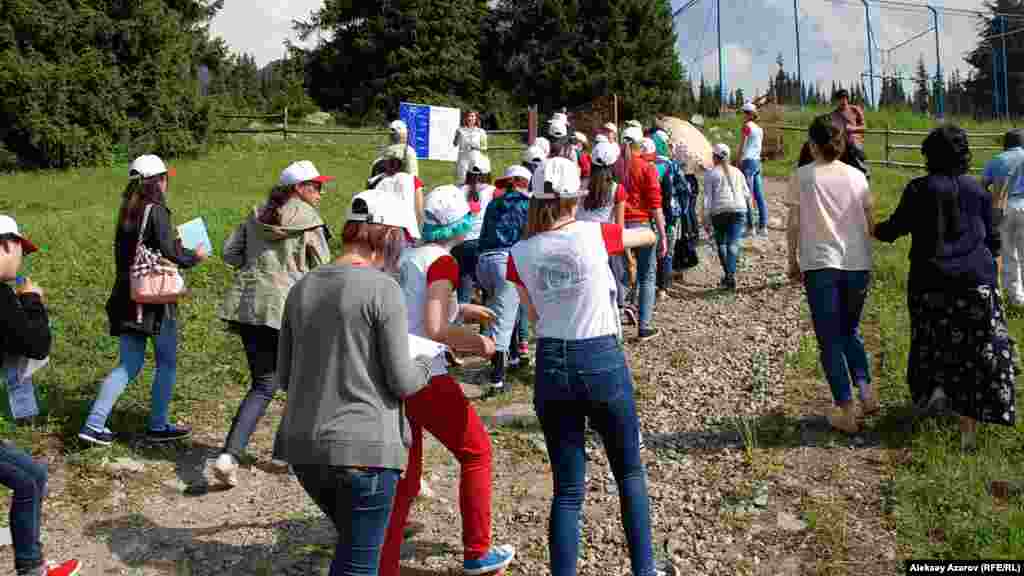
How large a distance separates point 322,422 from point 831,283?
147 inches

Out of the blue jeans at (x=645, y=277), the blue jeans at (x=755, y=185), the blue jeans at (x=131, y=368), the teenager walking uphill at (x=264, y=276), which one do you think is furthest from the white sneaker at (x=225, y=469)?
the blue jeans at (x=755, y=185)

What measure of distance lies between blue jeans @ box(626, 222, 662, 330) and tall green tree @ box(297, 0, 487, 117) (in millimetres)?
33574

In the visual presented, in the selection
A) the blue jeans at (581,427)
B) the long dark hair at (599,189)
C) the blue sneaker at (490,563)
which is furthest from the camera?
the long dark hair at (599,189)

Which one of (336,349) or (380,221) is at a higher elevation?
(380,221)

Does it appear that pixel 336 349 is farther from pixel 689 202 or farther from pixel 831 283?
pixel 689 202

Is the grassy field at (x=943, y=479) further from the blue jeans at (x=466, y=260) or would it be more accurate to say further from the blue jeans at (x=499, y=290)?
the blue jeans at (x=466, y=260)

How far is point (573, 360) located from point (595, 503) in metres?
1.91

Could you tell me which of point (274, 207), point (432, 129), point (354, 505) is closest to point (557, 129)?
point (432, 129)

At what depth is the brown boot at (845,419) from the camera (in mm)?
6102

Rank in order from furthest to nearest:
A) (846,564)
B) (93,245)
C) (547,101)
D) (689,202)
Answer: (547,101) → (93,245) → (689,202) → (846,564)

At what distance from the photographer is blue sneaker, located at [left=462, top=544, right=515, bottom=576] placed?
4531mm

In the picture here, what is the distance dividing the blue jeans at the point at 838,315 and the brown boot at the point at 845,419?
5 centimetres

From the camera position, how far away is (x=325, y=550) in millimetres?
5094

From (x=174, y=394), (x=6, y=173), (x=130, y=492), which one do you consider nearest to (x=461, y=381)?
(x=174, y=394)
